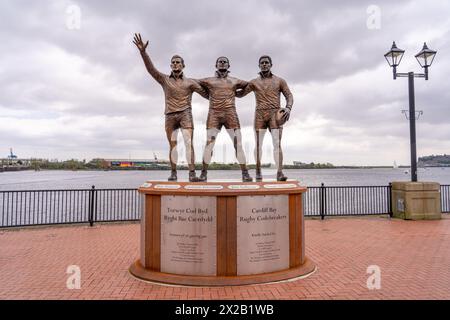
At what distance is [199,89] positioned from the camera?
6680 mm

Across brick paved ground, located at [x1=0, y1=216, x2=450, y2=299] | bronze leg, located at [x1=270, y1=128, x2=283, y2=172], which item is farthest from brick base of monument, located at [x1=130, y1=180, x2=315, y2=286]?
bronze leg, located at [x1=270, y1=128, x2=283, y2=172]

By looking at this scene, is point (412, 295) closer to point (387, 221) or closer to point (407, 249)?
point (407, 249)

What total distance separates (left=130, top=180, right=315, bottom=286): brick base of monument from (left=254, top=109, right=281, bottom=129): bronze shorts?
1.30 m

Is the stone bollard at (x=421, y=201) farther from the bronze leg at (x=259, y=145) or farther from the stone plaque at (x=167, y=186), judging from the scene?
the stone plaque at (x=167, y=186)

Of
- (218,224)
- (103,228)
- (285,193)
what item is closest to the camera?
(218,224)

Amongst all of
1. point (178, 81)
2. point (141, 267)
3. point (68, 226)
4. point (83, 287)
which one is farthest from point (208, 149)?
point (68, 226)

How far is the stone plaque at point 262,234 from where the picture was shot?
226 inches

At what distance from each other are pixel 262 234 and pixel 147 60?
3.92 meters

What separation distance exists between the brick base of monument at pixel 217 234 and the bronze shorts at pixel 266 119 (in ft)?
4.27

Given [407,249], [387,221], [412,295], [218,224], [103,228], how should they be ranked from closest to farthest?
[412,295], [218,224], [407,249], [103,228], [387,221]

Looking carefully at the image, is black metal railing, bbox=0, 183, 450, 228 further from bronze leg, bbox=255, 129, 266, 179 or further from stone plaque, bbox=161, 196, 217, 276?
bronze leg, bbox=255, 129, 266, 179

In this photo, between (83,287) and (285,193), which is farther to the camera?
(285,193)

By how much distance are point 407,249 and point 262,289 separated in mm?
4633

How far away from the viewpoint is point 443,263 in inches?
267
